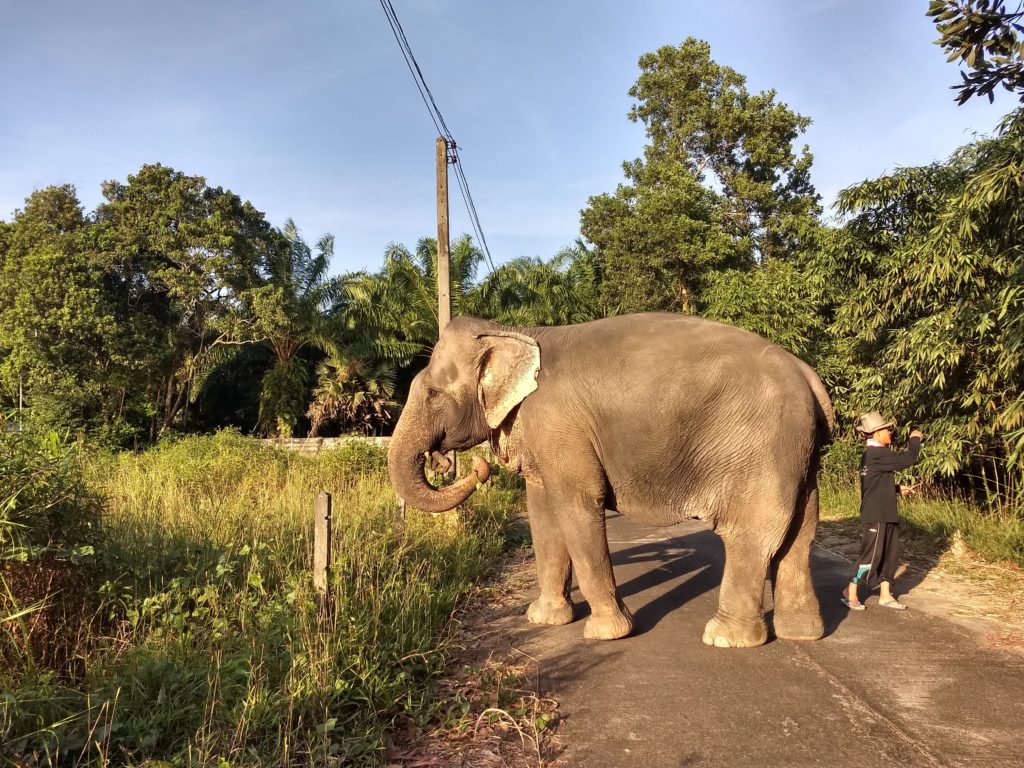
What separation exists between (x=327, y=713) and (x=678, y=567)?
4.86 metres

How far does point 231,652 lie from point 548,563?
2.43 meters

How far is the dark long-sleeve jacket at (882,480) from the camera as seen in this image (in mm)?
5441

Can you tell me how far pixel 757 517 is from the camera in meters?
4.41

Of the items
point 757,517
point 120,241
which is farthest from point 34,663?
point 120,241

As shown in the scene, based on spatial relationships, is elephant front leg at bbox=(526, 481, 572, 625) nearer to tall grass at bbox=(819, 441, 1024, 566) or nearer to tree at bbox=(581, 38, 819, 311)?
tall grass at bbox=(819, 441, 1024, 566)

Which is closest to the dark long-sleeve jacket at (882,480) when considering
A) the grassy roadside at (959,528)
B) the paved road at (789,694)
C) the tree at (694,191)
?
the paved road at (789,694)

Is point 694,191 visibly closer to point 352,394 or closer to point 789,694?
point 352,394

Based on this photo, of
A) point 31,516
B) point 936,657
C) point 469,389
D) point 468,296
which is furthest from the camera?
point 468,296

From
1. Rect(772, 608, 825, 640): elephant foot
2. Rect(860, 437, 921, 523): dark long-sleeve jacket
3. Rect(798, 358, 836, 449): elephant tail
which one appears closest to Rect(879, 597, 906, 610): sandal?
Rect(860, 437, 921, 523): dark long-sleeve jacket

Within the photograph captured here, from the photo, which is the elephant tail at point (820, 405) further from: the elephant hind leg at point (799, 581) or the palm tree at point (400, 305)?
the palm tree at point (400, 305)

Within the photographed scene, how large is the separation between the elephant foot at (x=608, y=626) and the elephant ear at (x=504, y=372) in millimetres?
1580

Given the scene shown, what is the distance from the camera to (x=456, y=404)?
208 inches

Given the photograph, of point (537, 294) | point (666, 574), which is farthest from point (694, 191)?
point (666, 574)

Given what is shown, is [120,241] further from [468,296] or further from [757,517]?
[757,517]
